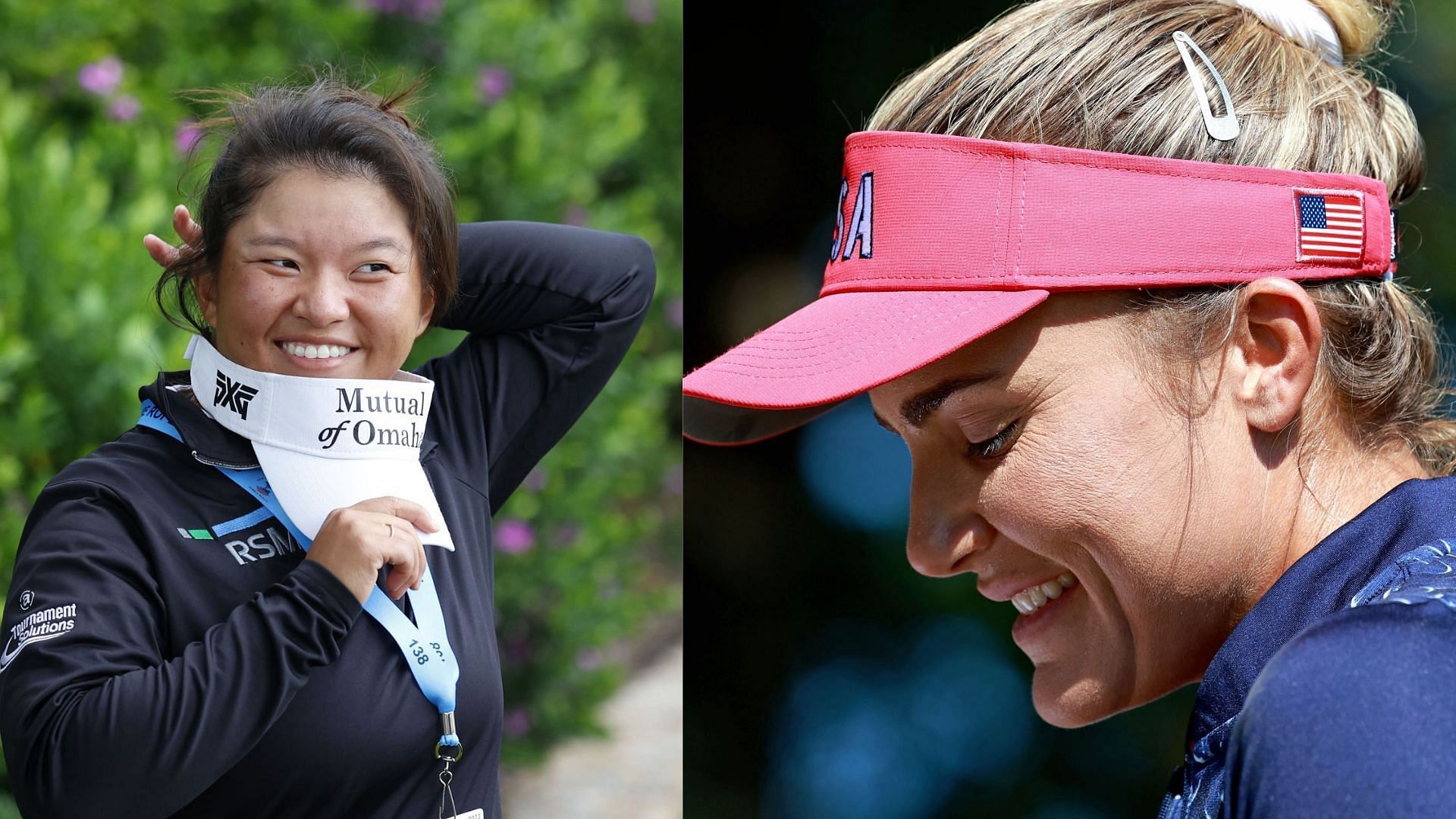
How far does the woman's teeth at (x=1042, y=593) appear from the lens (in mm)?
1264

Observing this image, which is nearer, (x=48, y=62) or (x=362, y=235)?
(x=362, y=235)

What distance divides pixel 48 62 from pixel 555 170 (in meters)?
1.03

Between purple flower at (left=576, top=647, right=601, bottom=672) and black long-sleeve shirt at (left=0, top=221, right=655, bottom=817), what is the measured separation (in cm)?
135

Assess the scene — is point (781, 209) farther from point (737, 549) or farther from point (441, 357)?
point (441, 357)

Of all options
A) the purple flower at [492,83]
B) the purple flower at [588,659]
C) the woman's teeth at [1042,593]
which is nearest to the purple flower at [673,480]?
the purple flower at [588,659]

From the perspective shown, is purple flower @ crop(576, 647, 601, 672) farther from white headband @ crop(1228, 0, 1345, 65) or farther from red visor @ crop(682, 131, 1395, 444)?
white headband @ crop(1228, 0, 1345, 65)

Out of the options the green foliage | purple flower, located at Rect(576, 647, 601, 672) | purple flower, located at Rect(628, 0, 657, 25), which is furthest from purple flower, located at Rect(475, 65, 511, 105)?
purple flower, located at Rect(576, 647, 601, 672)

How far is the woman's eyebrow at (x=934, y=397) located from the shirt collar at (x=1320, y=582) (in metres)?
0.30

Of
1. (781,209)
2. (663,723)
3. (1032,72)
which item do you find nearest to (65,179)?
(781,209)

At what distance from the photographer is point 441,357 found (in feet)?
4.21

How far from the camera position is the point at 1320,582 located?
1.04 metres

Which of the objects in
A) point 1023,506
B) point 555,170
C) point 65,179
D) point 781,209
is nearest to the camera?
point 1023,506

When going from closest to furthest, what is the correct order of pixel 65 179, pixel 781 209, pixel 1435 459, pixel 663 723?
pixel 1435 459 < pixel 65 179 < pixel 781 209 < pixel 663 723

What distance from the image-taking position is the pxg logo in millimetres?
1037
